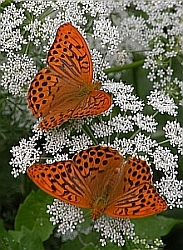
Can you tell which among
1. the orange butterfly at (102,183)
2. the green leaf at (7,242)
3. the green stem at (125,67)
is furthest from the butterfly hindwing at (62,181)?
the green stem at (125,67)

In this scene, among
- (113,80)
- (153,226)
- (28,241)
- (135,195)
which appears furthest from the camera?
(113,80)

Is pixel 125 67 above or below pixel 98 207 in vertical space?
above

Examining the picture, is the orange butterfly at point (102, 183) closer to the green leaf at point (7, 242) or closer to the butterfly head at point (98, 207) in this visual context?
the butterfly head at point (98, 207)

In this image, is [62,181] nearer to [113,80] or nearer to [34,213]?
[34,213]

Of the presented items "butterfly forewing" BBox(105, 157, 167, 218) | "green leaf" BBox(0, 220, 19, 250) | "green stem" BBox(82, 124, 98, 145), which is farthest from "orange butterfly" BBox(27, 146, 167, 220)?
"green leaf" BBox(0, 220, 19, 250)

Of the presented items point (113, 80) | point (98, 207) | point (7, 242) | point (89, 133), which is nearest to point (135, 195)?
point (98, 207)
